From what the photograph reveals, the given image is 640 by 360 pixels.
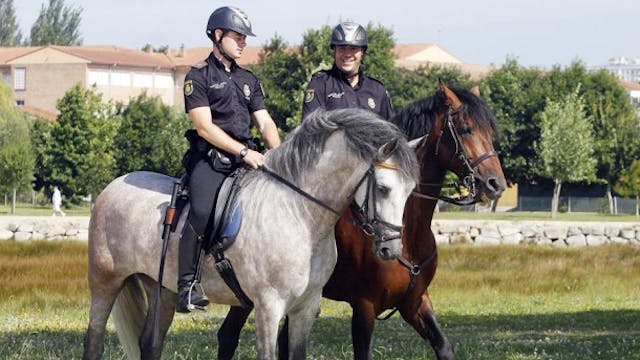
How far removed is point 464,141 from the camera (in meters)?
10.8

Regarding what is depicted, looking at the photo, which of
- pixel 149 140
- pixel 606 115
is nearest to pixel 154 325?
pixel 149 140

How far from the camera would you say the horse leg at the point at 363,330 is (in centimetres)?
1045

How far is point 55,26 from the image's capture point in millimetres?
173500

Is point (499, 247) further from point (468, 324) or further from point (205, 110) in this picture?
point (205, 110)

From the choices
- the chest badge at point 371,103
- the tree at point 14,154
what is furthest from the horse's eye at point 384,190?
the tree at point 14,154

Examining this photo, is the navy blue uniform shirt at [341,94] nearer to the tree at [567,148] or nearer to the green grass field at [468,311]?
the green grass field at [468,311]

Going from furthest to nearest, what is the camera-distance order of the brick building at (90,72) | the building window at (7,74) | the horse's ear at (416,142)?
the building window at (7,74) → the brick building at (90,72) → the horse's ear at (416,142)

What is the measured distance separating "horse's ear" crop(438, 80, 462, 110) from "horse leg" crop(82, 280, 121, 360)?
332 cm

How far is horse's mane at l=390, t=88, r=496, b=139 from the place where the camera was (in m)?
10.9

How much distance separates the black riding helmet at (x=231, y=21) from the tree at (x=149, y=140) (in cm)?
6304

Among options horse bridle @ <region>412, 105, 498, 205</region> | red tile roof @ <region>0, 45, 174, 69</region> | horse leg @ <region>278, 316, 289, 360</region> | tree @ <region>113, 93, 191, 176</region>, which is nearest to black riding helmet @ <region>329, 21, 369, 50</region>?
horse bridle @ <region>412, 105, 498, 205</region>

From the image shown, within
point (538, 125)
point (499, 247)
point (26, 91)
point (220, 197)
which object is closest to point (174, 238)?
point (220, 197)

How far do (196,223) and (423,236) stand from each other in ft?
7.51

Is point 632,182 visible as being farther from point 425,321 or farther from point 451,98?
point 425,321
